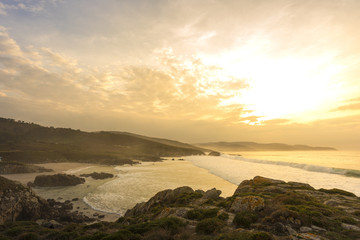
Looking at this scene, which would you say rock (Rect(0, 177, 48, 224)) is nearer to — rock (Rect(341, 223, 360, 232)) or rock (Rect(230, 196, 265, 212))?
rock (Rect(230, 196, 265, 212))

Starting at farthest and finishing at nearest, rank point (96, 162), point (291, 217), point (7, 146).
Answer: point (7, 146) → point (96, 162) → point (291, 217)

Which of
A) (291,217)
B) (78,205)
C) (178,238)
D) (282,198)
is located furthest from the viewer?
(78,205)

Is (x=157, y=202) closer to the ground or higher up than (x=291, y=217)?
closer to the ground

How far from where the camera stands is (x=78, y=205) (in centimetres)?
2577

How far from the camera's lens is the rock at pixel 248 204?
1200cm

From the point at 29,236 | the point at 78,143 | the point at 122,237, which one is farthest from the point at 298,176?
the point at 78,143

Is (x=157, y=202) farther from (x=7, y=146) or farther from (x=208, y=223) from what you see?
(x=7, y=146)

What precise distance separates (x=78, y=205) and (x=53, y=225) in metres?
10.7

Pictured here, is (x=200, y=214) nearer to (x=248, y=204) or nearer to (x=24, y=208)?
→ (x=248, y=204)

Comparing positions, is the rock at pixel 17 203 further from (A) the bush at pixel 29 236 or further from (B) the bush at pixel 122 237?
(B) the bush at pixel 122 237

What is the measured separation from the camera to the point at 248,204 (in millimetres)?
12430

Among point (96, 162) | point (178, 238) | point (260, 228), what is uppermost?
point (260, 228)

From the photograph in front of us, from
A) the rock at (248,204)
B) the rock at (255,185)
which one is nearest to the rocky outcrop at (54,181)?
the rock at (255,185)

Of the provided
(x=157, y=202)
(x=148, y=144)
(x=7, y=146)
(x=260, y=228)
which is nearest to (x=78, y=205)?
(x=157, y=202)
